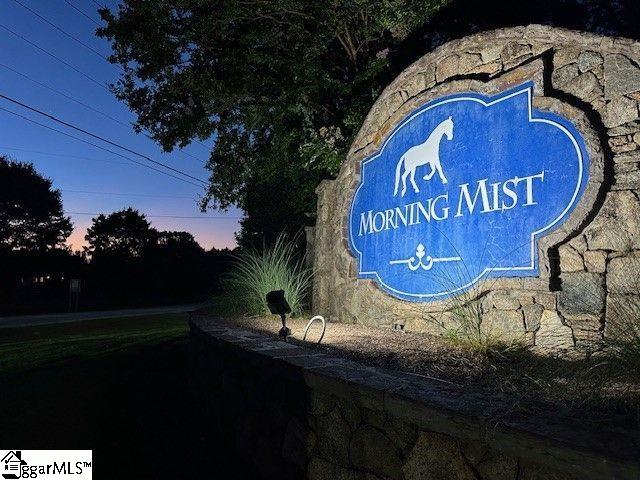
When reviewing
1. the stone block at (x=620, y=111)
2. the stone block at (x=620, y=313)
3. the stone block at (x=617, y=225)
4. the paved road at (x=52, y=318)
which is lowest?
the paved road at (x=52, y=318)

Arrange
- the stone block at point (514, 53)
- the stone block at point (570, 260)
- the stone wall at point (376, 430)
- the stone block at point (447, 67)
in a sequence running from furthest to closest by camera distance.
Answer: the stone block at point (447, 67) < the stone block at point (514, 53) < the stone block at point (570, 260) < the stone wall at point (376, 430)

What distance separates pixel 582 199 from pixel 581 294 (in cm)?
72

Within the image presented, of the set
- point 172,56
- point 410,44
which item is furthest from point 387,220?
point 172,56

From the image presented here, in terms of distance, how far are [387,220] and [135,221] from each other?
3172 cm

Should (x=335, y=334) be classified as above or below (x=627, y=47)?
below

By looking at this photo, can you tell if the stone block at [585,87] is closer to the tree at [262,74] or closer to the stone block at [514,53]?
the stone block at [514,53]

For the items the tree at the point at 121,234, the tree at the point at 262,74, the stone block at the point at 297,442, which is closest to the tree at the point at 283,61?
the tree at the point at 262,74

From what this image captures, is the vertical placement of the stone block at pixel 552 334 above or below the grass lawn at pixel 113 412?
above

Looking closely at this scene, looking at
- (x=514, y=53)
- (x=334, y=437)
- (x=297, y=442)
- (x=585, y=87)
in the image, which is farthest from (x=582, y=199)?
(x=297, y=442)

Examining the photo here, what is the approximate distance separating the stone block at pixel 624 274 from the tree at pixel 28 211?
36.3 meters

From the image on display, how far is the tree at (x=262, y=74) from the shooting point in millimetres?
8586

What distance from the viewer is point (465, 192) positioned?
13.7 ft

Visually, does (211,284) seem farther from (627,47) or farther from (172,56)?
(627,47)

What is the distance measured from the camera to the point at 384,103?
5.39m
